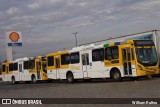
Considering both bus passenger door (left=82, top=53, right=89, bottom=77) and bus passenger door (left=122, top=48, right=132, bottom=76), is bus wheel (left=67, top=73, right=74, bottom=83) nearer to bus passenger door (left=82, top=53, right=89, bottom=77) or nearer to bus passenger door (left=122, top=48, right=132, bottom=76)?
bus passenger door (left=82, top=53, right=89, bottom=77)

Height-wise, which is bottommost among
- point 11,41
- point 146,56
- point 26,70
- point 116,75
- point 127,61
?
point 116,75

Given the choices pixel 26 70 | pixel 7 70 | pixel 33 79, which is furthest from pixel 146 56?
pixel 7 70

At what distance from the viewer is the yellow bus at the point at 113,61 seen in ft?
78.0

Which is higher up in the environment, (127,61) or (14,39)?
(14,39)

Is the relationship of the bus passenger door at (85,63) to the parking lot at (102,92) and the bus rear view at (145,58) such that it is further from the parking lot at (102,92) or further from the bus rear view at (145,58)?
the parking lot at (102,92)

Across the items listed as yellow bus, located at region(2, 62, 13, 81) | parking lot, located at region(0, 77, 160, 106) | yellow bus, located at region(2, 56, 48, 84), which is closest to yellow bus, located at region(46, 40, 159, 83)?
parking lot, located at region(0, 77, 160, 106)

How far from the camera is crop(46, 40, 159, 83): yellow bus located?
2378 cm

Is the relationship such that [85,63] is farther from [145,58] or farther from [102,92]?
[102,92]

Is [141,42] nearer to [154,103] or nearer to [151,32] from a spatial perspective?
[151,32]

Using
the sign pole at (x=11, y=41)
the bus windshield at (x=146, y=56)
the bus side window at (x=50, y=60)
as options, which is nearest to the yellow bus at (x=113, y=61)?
the bus windshield at (x=146, y=56)

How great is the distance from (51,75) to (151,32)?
33.2ft

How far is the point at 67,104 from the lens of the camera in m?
12.8

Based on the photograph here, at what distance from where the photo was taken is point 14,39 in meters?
58.0

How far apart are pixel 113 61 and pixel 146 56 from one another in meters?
2.26
